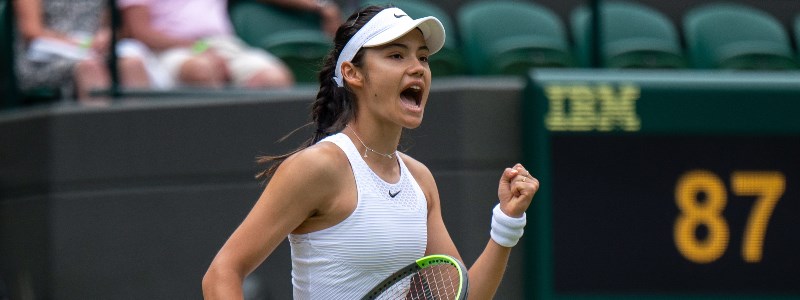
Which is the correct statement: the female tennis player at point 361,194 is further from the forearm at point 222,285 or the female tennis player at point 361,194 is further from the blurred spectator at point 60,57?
the blurred spectator at point 60,57

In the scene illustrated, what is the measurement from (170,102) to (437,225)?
2692 millimetres

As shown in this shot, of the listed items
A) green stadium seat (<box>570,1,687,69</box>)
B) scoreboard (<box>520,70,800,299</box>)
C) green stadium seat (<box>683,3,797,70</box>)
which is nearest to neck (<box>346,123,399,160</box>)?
scoreboard (<box>520,70,800,299</box>)

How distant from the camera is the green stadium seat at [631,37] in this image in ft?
23.4

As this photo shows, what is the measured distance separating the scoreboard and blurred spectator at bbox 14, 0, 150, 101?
174 centimetres

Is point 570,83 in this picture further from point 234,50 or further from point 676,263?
point 234,50

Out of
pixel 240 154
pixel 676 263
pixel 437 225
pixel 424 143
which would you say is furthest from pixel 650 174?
pixel 437 225

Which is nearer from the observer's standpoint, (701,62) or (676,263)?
(676,263)

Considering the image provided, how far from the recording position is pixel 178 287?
597cm

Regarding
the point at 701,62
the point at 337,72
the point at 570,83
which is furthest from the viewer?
the point at 701,62

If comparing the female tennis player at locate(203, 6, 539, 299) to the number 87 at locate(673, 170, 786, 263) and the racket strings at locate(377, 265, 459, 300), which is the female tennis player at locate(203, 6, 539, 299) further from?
the number 87 at locate(673, 170, 786, 263)

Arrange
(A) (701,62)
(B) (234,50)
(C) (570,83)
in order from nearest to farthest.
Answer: (C) (570,83)
(B) (234,50)
(A) (701,62)

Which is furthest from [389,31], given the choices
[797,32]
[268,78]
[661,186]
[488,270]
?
[797,32]

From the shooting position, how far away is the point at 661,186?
235 inches

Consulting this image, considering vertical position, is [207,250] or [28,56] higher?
[28,56]
